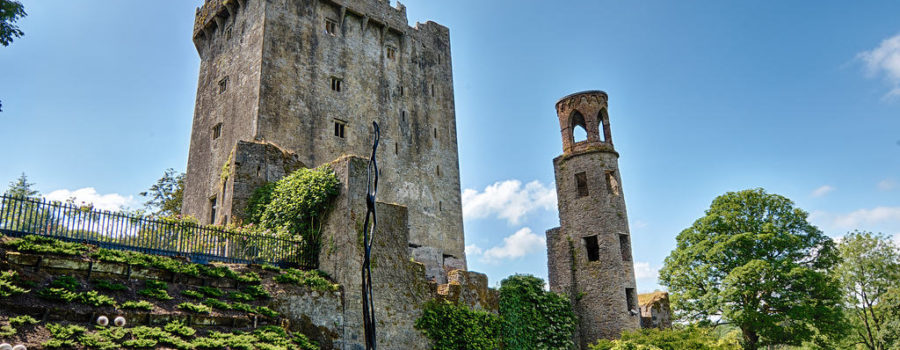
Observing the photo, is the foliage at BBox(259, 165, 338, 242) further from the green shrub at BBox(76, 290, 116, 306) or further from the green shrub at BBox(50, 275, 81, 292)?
the green shrub at BBox(50, 275, 81, 292)

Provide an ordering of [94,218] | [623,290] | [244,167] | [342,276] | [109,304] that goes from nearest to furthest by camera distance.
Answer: [109,304] → [94,218] → [342,276] → [244,167] → [623,290]

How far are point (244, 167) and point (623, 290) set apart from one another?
15170 millimetres

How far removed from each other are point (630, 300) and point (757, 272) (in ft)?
21.9

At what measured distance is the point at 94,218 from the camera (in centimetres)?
1468

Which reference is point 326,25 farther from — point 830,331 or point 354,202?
point 830,331

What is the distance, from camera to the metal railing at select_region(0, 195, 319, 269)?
542 inches

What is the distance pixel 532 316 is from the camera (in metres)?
23.8

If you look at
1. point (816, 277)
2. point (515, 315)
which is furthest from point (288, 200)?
point (816, 277)

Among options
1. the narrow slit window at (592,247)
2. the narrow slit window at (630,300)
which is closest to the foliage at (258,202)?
the narrow slit window at (592,247)

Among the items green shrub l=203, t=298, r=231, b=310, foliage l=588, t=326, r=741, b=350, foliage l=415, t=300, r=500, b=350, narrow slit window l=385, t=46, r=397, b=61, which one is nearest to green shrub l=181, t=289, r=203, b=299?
green shrub l=203, t=298, r=231, b=310

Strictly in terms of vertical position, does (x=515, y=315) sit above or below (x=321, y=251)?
below

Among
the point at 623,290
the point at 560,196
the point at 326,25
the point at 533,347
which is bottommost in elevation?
the point at 533,347

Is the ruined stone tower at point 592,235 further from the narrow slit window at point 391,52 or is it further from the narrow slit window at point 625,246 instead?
the narrow slit window at point 391,52

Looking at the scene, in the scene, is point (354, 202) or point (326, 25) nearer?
point (354, 202)
